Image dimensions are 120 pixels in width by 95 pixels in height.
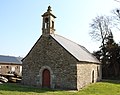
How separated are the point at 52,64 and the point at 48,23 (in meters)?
5.16

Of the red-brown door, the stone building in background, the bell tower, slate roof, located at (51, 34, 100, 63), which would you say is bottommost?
the red-brown door

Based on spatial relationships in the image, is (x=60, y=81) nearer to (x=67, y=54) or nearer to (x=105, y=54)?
(x=67, y=54)

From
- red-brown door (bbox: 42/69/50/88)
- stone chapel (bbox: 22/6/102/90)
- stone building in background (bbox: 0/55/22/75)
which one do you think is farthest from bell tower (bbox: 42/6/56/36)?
stone building in background (bbox: 0/55/22/75)

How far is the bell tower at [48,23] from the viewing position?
A: 87.8ft

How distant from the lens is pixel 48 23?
2712cm

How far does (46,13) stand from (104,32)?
25.1 metres

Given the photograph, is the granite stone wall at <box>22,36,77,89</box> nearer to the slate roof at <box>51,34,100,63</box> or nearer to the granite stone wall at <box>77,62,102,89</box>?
the slate roof at <box>51,34,100,63</box>

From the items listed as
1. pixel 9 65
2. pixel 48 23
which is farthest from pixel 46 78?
pixel 9 65

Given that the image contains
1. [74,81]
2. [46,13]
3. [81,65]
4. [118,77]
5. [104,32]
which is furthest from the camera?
[104,32]

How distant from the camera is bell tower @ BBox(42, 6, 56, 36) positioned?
87.8ft

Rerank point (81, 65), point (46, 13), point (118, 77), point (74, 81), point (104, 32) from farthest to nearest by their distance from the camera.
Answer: point (104, 32)
point (118, 77)
point (46, 13)
point (81, 65)
point (74, 81)

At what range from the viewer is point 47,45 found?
2630 centimetres

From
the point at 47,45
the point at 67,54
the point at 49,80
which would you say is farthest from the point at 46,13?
the point at 49,80

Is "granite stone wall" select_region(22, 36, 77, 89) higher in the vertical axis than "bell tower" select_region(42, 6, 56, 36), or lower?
lower
